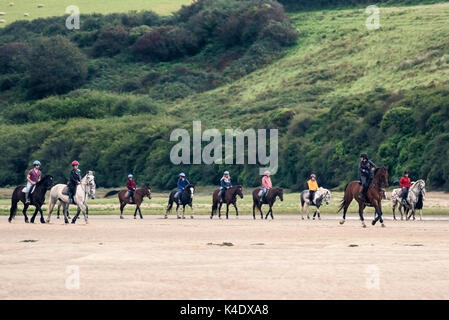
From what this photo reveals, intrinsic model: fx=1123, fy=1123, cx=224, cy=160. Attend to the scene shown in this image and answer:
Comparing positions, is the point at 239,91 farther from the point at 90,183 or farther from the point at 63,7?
the point at 90,183

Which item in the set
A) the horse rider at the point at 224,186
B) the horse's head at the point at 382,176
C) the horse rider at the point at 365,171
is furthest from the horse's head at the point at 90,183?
the horse's head at the point at 382,176

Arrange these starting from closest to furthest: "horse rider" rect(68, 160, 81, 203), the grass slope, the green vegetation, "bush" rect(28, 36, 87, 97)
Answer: "horse rider" rect(68, 160, 81, 203) → the green vegetation → the grass slope → "bush" rect(28, 36, 87, 97)

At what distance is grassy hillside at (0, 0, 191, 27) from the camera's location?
4916 inches

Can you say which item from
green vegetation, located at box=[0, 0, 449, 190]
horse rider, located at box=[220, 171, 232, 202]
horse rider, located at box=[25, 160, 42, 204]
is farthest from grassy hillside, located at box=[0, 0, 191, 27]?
horse rider, located at box=[25, 160, 42, 204]

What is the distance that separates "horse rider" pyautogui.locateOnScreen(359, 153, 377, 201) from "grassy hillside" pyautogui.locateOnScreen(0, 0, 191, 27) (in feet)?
313

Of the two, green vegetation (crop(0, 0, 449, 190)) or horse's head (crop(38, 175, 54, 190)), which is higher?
green vegetation (crop(0, 0, 449, 190))

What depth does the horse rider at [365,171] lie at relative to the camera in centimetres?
3123

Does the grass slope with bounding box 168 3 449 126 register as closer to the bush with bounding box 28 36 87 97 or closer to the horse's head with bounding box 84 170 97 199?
the bush with bounding box 28 36 87 97

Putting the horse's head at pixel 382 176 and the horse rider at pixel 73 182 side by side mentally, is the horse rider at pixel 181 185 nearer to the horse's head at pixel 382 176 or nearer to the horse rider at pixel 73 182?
the horse rider at pixel 73 182

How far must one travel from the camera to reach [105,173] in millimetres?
79938

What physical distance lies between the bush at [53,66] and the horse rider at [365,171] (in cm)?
8342

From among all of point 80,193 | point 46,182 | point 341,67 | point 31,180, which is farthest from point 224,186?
point 341,67
